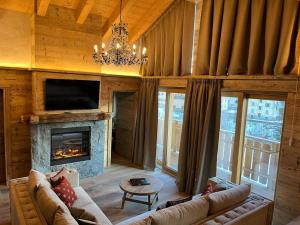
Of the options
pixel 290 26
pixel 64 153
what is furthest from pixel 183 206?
pixel 64 153

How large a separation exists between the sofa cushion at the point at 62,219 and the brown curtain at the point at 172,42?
3742 millimetres

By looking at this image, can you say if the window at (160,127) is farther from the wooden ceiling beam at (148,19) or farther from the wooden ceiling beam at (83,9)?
the wooden ceiling beam at (83,9)

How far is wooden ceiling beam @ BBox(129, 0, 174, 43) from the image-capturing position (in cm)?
546

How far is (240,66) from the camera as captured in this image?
13.3ft

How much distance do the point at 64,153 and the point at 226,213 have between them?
392 cm

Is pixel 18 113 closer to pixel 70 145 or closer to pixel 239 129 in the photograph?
pixel 70 145

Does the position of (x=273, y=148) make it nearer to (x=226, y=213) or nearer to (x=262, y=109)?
(x=262, y=109)

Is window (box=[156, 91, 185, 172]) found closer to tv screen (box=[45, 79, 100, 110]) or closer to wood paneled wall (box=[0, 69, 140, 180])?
tv screen (box=[45, 79, 100, 110])

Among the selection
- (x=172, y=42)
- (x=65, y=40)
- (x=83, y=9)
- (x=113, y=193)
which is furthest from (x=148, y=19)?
(x=113, y=193)

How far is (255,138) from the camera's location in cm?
429

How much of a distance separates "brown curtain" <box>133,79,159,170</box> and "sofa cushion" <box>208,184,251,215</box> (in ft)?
10.5

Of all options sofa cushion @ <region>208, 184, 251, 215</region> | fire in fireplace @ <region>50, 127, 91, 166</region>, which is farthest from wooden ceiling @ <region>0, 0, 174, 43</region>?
sofa cushion @ <region>208, 184, 251, 215</region>

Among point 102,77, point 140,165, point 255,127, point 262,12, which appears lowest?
point 140,165

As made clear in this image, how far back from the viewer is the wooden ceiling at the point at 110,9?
15.6 ft
